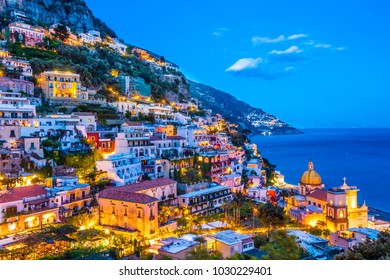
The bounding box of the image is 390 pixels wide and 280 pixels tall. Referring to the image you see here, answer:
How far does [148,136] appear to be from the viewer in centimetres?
2008

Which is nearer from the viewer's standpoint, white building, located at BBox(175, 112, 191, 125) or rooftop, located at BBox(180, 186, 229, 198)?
rooftop, located at BBox(180, 186, 229, 198)

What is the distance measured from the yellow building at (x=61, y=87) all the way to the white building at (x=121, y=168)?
8.36m

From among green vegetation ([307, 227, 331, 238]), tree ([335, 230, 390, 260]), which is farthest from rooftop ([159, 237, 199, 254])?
green vegetation ([307, 227, 331, 238])

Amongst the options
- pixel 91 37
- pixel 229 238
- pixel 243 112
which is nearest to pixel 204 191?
pixel 229 238

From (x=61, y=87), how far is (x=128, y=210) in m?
12.8

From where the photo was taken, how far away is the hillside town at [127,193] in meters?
10.6

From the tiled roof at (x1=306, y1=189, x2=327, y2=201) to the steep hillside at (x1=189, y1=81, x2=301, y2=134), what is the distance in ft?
239

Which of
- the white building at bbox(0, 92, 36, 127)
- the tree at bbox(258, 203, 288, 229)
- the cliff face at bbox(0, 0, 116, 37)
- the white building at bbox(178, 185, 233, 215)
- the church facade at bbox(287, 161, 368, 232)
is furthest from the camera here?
the cliff face at bbox(0, 0, 116, 37)

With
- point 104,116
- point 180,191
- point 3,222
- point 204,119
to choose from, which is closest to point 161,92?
point 204,119

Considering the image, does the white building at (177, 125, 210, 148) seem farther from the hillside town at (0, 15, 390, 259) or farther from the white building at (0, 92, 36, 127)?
the white building at (0, 92, 36, 127)

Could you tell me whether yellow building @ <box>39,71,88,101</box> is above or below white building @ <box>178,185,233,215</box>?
above

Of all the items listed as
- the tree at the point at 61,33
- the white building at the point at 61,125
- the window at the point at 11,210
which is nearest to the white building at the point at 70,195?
the window at the point at 11,210

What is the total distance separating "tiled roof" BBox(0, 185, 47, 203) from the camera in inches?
461

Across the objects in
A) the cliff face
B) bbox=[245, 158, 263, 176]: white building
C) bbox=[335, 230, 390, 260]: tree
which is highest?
the cliff face
